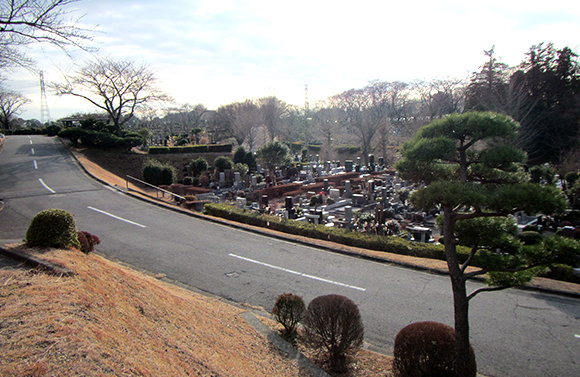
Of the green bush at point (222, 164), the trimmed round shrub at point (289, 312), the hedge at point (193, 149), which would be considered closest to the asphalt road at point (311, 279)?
the trimmed round shrub at point (289, 312)

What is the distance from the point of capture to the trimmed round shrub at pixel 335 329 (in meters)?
5.40

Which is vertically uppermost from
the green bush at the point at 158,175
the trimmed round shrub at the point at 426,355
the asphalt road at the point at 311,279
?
the green bush at the point at 158,175

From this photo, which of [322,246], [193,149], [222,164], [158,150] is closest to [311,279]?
[322,246]

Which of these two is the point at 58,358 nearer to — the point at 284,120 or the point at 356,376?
the point at 356,376

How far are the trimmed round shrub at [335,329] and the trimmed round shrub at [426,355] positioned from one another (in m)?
0.71

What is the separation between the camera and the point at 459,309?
491 centimetres

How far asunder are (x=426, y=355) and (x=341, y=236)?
7698mm

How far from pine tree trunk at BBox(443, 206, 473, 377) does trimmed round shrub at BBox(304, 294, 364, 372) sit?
1404 millimetres

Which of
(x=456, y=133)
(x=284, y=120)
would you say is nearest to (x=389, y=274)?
(x=456, y=133)

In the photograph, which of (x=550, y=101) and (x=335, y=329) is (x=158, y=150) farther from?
(x=550, y=101)

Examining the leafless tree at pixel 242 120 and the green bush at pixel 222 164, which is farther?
the leafless tree at pixel 242 120

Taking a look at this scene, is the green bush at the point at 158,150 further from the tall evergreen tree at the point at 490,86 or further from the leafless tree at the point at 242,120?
the tall evergreen tree at the point at 490,86

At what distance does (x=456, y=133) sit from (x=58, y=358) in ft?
18.6

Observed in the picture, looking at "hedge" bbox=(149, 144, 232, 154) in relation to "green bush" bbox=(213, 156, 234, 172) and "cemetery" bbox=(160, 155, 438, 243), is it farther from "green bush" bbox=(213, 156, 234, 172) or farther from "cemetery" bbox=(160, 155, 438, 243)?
"green bush" bbox=(213, 156, 234, 172)
